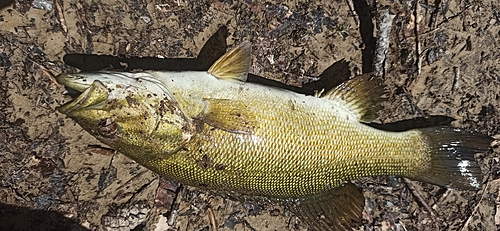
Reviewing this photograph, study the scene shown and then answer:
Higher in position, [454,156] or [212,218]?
[454,156]

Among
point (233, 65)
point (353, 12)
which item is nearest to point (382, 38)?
point (353, 12)

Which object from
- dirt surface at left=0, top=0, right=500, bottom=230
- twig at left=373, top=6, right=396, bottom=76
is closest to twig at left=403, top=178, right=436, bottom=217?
dirt surface at left=0, top=0, right=500, bottom=230

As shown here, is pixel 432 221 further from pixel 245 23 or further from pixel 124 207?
pixel 124 207

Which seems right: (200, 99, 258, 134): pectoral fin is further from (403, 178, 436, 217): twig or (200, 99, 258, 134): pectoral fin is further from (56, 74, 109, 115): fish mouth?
(403, 178, 436, 217): twig

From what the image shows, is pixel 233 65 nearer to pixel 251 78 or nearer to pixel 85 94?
pixel 251 78

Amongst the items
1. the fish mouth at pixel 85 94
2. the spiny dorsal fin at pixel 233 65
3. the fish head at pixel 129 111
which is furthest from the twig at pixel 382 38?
the fish mouth at pixel 85 94

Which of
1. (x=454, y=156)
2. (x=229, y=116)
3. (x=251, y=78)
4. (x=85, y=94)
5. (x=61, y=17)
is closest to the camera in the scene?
(x=85, y=94)

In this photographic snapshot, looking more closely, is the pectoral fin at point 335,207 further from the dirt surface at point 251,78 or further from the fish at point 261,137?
the dirt surface at point 251,78

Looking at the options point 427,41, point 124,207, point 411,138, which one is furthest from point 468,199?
point 124,207
